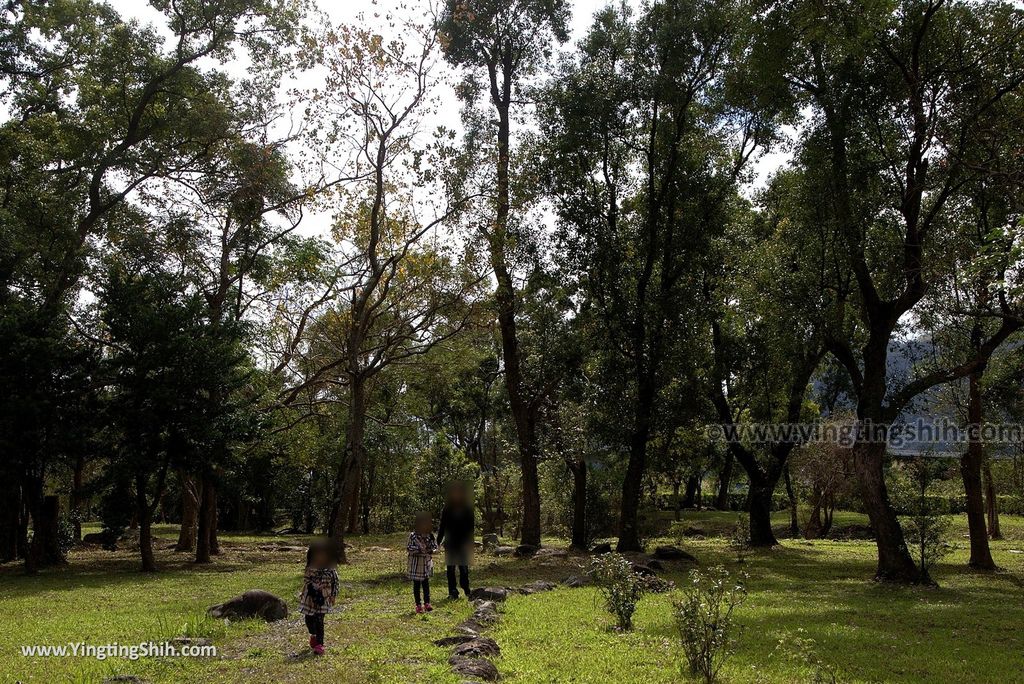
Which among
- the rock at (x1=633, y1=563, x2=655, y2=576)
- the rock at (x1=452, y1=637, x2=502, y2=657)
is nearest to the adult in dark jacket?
the rock at (x1=452, y1=637, x2=502, y2=657)

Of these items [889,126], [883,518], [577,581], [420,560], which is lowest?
[577,581]

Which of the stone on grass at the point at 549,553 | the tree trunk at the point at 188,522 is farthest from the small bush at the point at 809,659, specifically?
the tree trunk at the point at 188,522

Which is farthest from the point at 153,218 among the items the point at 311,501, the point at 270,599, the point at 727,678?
the point at 311,501

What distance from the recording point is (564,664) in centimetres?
776

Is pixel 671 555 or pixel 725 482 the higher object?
pixel 725 482

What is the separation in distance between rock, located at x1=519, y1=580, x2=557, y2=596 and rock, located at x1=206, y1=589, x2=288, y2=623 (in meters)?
4.74

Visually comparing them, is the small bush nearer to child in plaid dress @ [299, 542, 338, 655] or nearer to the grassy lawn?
the grassy lawn

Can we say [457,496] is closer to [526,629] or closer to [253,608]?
[526,629]

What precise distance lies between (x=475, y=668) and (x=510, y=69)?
65.8ft

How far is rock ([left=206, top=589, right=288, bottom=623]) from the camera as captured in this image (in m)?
10.6

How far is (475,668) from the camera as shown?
23.7ft

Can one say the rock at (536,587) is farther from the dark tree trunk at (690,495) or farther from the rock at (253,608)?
the dark tree trunk at (690,495)

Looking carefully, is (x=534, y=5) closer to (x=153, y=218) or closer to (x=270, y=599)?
Result: (x=153, y=218)

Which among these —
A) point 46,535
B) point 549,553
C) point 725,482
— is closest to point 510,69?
point 549,553
